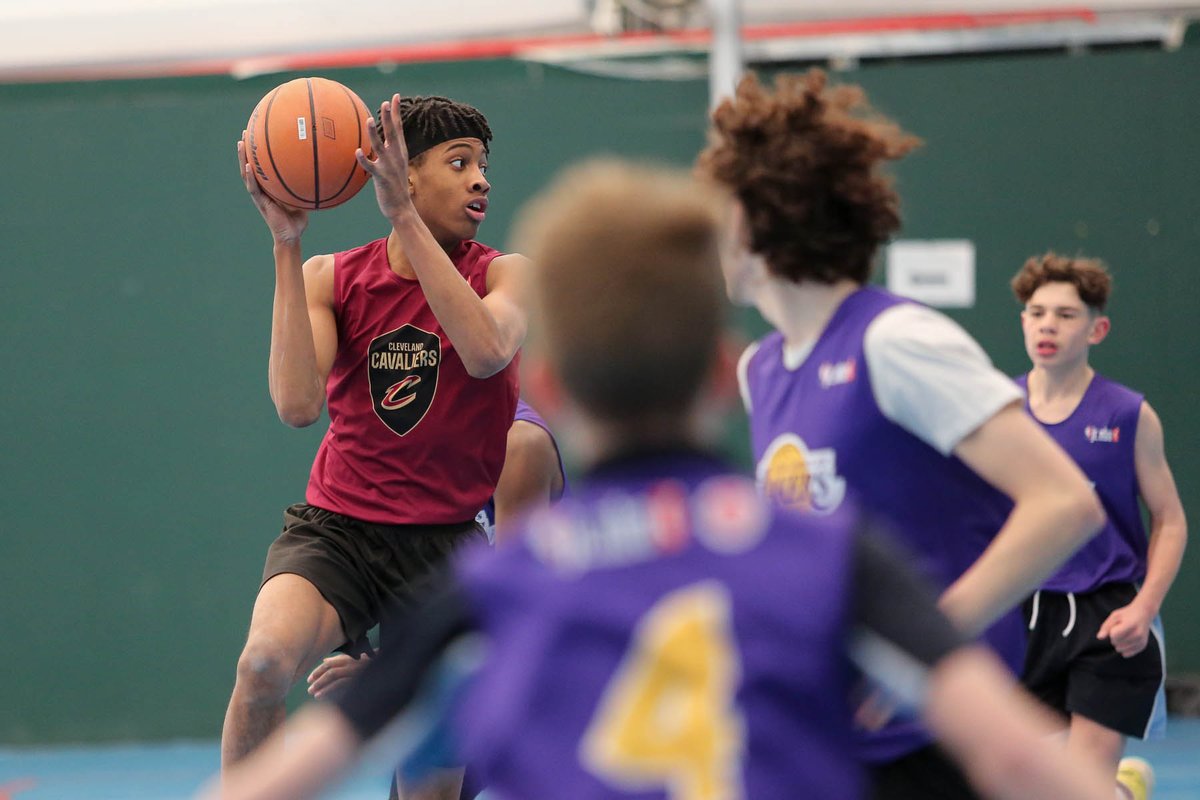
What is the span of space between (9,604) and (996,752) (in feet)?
23.0

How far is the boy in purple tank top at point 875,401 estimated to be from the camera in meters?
2.01

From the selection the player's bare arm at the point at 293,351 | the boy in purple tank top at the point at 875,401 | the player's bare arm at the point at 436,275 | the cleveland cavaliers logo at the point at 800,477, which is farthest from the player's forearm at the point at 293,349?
the cleveland cavaliers logo at the point at 800,477

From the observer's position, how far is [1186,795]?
18.7 ft

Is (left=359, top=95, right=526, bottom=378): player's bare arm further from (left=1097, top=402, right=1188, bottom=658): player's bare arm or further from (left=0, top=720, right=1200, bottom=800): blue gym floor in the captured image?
(left=0, top=720, right=1200, bottom=800): blue gym floor

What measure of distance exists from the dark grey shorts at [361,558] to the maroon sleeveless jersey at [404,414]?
0.04 meters

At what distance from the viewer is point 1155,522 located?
4758 millimetres

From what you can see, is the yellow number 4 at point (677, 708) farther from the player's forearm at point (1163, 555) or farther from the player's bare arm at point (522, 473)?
the player's forearm at point (1163, 555)

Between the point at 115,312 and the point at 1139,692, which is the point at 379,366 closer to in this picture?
the point at 1139,692

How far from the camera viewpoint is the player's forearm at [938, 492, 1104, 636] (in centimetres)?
199

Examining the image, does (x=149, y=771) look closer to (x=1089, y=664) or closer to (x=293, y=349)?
(x=293, y=349)

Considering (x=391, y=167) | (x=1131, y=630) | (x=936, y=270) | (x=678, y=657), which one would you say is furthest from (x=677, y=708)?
(x=936, y=270)

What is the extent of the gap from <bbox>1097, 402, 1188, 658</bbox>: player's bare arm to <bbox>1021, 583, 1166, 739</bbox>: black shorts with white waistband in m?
0.09

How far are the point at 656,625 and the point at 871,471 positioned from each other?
37.9 inches

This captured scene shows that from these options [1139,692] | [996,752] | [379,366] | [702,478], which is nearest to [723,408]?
[702,478]
